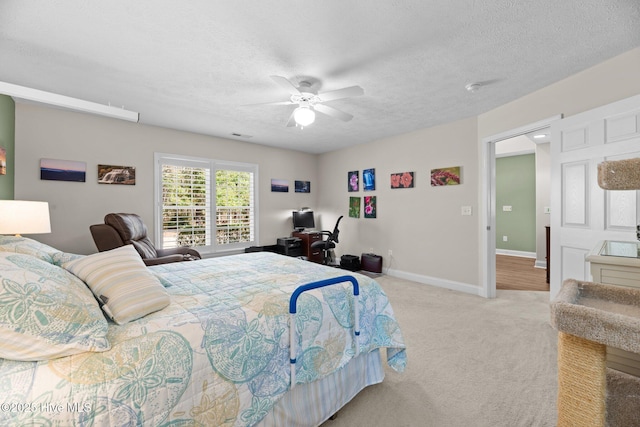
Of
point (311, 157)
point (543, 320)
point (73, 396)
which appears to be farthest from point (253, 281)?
point (311, 157)

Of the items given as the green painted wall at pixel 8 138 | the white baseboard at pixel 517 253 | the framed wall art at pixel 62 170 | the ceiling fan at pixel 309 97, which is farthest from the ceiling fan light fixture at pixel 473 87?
the white baseboard at pixel 517 253

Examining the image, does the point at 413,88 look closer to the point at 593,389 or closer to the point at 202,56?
the point at 202,56

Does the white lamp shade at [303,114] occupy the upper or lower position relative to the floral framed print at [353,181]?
upper

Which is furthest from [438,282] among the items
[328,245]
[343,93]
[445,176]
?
[343,93]

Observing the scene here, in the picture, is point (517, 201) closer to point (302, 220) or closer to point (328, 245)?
point (328, 245)

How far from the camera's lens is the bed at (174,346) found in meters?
0.88

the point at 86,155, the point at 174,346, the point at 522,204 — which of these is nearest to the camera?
the point at 174,346

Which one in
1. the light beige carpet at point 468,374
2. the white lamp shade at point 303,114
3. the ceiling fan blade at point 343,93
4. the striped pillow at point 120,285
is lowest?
the light beige carpet at point 468,374

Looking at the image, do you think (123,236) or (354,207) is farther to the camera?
(354,207)

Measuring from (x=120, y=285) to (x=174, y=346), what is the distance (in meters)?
0.47

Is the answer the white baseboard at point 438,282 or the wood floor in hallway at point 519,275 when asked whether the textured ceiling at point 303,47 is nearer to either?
the white baseboard at point 438,282

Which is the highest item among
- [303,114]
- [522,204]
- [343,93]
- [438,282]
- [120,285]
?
[343,93]

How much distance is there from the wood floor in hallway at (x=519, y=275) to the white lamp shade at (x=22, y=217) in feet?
18.6

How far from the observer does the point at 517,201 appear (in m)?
6.32
